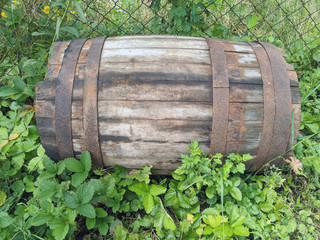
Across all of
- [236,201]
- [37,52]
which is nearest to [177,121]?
[236,201]

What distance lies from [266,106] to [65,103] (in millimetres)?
1350

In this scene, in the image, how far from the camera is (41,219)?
65.8 inches

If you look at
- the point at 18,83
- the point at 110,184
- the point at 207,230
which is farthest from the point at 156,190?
the point at 18,83

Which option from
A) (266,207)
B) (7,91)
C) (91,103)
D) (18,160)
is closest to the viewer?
(91,103)

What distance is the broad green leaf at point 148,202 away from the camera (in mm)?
1830

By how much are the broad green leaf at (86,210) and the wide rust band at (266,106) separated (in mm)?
1205

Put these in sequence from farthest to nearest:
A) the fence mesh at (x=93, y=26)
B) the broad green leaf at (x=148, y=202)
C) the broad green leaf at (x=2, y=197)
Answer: the fence mesh at (x=93, y=26) < the broad green leaf at (x=2, y=197) < the broad green leaf at (x=148, y=202)

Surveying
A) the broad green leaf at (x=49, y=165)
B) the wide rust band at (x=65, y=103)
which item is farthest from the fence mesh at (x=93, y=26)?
the broad green leaf at (x=49, y=165)

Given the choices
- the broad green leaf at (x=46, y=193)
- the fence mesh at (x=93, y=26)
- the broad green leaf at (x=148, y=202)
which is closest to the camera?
the broad green leaf at (x=46, y=193)

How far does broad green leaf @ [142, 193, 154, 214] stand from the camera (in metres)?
1.83

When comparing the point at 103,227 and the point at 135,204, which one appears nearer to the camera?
the point at 103,227

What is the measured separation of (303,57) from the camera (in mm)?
3145

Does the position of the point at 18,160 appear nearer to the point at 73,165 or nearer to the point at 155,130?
the point at 73,165

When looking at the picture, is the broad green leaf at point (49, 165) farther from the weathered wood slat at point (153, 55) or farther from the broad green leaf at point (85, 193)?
the weathered wood slat at point (153, 55)
